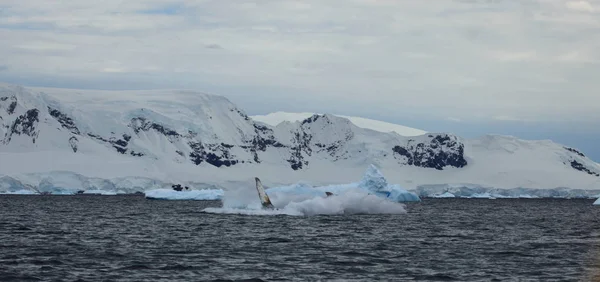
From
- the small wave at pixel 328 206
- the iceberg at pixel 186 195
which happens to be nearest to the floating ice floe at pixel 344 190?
the small wave at pixel 328 206

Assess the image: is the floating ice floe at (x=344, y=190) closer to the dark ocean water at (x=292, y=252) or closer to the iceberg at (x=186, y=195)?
the dark ocean water at (x=292, y=252)

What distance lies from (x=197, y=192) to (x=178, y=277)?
5779 inches

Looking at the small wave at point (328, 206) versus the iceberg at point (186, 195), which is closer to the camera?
the small wave at point (328, 206)

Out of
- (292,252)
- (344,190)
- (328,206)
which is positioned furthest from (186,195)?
(292,252)

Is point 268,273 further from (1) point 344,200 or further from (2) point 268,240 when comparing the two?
(1) point 344,200

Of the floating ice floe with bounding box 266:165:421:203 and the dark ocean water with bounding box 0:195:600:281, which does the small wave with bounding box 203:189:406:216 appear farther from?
the dark ocean water with bounding box 0:195:600:281

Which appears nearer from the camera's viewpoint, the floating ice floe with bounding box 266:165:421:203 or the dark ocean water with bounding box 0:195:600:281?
the dark ocean water with bounding box 0:195:600:281

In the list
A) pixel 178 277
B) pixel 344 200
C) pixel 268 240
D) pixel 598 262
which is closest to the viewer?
pixel 178 277

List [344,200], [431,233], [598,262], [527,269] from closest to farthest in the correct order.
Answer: [527,269]
[598,262]
[431,233]
[344,200]

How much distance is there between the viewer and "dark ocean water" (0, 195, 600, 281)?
38.8 meters

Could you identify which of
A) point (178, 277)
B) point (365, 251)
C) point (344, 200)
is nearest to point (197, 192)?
point (344, 200)

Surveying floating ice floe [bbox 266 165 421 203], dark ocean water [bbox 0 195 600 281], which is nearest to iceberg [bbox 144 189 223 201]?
floating ice floe [bbox 266 165 421 203]

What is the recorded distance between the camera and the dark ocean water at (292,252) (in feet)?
127

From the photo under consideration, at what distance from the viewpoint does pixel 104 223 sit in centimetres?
7656
